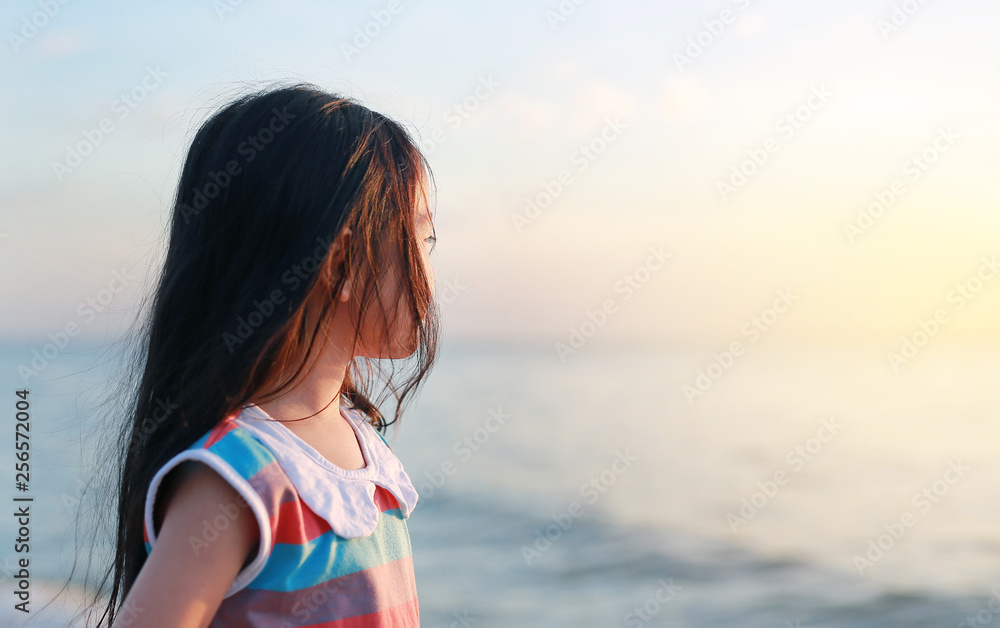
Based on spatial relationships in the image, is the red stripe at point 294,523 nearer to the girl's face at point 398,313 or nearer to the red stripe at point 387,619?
the red stripe at point 387,619

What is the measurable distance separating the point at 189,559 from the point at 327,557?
22cm

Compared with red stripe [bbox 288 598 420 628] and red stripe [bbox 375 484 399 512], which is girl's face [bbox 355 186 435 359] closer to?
red stripe [bbox 375 484 399 512]

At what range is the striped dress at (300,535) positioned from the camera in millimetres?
966

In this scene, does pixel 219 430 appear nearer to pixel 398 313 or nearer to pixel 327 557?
pixel 327 557

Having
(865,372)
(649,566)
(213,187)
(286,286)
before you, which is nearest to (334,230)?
(286,286)

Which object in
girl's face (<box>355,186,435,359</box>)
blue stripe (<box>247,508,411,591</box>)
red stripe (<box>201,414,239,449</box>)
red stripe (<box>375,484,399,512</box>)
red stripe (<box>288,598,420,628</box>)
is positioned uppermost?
girl's face (<box>355,186,435,359</box>)

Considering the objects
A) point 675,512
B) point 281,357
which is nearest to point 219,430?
point 281,357

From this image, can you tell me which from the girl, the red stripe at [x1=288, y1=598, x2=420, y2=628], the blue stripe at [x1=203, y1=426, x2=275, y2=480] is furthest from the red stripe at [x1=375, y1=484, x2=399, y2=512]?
the blue stripe at [x1=203, y1=426, x2=275, y2=480]

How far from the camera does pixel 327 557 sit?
1.08 metres

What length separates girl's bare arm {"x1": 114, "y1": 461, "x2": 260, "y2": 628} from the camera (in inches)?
35.4

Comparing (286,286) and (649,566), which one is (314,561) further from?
(649,566)

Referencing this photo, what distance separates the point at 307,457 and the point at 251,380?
14cm

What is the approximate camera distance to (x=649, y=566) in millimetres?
6086

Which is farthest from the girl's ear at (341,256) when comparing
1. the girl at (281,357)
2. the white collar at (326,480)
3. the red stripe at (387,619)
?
the red stripe at (387,619)
